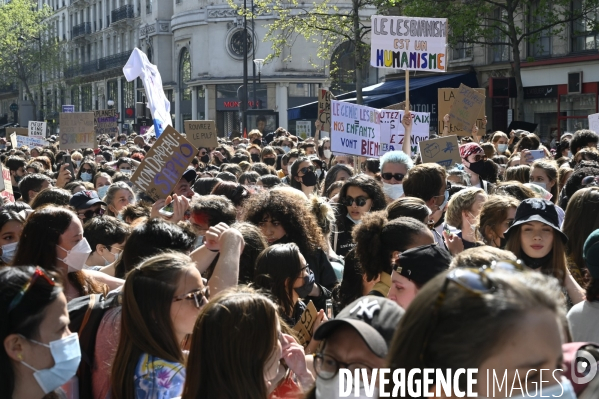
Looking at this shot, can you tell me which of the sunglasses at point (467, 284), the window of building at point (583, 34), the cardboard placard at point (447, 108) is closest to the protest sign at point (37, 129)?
the cardboard placard at point (447, 108)

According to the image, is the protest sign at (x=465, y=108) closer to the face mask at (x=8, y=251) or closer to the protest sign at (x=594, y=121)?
the protest sign at (x=594, y=121)

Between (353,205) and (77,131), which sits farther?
(77,131)

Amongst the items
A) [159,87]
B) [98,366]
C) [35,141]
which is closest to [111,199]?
[159,87]

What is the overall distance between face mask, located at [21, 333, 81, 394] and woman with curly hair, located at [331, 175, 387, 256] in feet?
12.9

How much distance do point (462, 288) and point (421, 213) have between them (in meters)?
3.66

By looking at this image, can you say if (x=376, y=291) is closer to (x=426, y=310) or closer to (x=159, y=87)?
(x=426, y=310)

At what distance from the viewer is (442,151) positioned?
10.3 meters

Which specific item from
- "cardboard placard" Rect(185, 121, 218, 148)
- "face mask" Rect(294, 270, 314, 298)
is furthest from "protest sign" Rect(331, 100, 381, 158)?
"face mask" Rect(294, 270, 314, 298)

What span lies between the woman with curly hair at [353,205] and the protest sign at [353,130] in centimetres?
396

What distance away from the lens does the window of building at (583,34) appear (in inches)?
1052

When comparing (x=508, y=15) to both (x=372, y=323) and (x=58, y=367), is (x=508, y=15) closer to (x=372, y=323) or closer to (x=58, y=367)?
(x=58, y=367)

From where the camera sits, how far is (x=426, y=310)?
2.03 metres

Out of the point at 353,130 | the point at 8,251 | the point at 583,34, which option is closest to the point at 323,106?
the point at 353,130

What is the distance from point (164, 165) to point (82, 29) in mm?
74107
